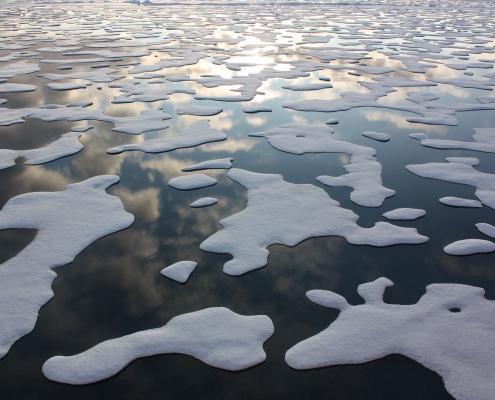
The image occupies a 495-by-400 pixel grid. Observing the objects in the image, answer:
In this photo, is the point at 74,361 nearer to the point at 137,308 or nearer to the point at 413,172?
the point at 137,308

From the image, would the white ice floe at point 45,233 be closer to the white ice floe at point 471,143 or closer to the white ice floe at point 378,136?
the white ice floe at point 378,136

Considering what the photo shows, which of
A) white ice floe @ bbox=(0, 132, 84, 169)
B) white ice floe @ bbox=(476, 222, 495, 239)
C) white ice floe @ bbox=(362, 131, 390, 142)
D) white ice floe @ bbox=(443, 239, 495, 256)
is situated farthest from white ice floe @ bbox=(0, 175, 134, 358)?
white ice floe @ bbox=(362, 131, 390, 142)

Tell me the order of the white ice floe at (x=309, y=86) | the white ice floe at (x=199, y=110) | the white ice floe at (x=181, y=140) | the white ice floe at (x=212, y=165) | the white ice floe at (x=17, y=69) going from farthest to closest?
the white ice floe at (x=17, y=69), the white ice floe at (x=309, y=86), the white ice floe at (x=199, y=110), the white ice floe at (x=181, y=140), the white ice floe at (x=212, y=165)

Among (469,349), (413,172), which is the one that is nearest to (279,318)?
(469,349)

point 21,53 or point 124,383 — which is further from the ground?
point 21,53

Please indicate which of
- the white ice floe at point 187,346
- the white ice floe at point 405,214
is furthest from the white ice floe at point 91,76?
the white ice floe at point 187,346

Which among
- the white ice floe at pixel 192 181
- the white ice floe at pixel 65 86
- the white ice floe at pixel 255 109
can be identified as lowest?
the white ice floe at pixel 192 181
